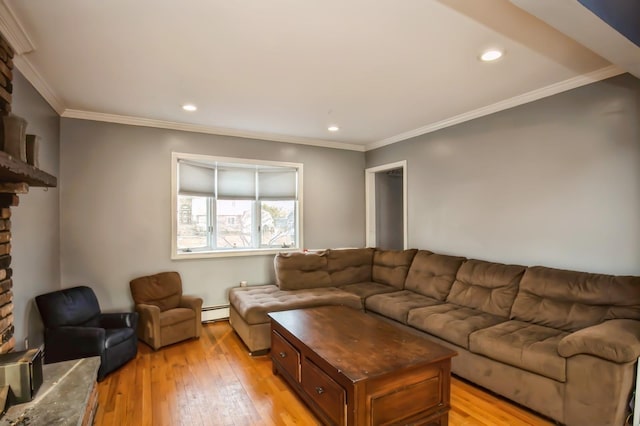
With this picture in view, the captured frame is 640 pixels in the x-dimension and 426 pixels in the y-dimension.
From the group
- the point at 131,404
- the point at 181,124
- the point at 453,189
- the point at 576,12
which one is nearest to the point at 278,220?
the point at 181,124

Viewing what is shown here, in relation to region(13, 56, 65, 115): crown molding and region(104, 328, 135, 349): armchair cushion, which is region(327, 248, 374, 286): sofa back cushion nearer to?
region(104, 328, 135, 349): armchair cushion

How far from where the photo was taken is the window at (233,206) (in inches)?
174

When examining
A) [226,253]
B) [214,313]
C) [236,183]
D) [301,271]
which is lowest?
[214,313]

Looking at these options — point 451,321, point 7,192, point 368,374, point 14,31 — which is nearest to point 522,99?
point 451,321

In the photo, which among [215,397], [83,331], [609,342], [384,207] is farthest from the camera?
[384,207]

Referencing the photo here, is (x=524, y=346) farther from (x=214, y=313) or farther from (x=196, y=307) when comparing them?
(x=214, y=313)

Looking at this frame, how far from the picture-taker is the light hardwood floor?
7.69 ft

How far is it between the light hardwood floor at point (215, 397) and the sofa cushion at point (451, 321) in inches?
16.5

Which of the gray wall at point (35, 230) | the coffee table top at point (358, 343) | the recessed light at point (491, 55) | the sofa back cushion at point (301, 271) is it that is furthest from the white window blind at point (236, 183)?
the recessed light at point (491, 55)

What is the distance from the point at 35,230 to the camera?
2.95 meters

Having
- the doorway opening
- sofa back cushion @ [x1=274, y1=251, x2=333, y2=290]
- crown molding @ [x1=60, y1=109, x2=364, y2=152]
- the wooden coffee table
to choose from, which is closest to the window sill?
sofa back cushion @ [x1=274, y1=251, x2=333, y2=290]

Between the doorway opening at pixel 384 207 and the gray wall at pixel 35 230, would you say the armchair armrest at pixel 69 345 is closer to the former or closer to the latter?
the gray wall at pixel 35 230

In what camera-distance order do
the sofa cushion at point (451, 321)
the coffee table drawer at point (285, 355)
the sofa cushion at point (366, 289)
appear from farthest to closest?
1. the sofa cushion at point (366, 289)
2. the sofa cushion at point (451, 321)
3. the coffee table drawer at point (285, 355)

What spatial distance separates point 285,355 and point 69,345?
188cm
